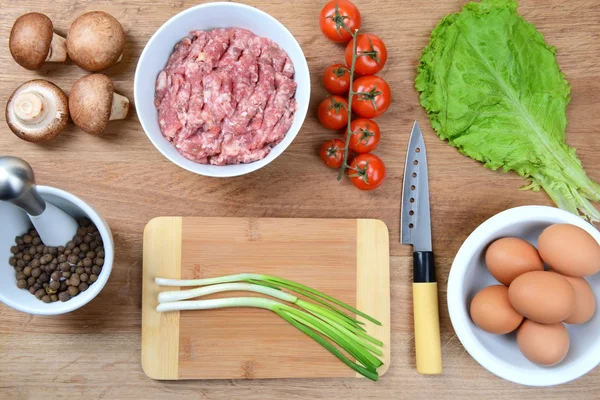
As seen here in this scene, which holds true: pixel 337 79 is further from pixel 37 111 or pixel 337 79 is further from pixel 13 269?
pixel 13 269

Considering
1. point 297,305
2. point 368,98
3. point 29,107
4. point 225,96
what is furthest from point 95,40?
point 297,305

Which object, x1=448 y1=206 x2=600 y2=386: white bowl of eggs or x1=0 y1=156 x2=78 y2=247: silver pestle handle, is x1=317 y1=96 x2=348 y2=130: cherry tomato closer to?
x1=448 y1=206 x2=600 y2=386: white bowl of eggs

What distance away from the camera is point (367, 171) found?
1.53 meters

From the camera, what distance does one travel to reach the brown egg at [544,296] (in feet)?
4.02

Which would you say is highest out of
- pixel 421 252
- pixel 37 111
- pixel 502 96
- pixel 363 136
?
pixel 502 96

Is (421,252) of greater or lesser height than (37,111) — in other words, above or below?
below

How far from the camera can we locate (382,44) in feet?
5.08

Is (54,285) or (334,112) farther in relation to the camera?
(334,112)

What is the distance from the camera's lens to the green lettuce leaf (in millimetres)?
1566

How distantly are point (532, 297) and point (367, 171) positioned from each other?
1.67 feet

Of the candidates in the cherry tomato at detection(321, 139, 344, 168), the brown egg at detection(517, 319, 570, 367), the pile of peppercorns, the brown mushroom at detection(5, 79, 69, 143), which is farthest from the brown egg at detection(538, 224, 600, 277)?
the brown mushroom at detection(5, 79, 69, 143)


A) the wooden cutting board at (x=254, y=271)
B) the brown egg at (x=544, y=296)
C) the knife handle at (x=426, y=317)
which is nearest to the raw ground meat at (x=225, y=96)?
the wooden cutting board at (x=254, y=271)

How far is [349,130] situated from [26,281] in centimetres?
86

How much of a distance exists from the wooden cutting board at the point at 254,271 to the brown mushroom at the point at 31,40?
51 centimetres
